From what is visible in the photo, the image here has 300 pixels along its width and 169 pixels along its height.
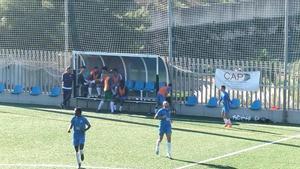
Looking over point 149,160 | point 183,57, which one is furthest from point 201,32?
point 149,160

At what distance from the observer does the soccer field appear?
18078 mm

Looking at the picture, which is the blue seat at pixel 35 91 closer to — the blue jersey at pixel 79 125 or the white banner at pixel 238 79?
the white banner at pixel 238 79

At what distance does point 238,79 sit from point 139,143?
842 centimetres

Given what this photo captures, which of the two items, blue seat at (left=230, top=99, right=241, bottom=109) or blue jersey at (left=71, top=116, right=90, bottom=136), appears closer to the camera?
blue jersey at (left=71, top=116, right=90, bottom=136)

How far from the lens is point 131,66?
102 feet

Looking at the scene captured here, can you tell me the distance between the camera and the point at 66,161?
714 inches

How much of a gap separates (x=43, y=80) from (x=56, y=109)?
286 centimetres

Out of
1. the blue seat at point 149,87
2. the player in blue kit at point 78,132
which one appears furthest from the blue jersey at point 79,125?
the blue seat at point 149,87

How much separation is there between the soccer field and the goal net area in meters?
2.28

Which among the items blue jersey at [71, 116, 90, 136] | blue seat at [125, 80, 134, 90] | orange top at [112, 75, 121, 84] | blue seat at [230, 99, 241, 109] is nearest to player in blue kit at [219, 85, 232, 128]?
blue seat at [230, 99, 241, 109]

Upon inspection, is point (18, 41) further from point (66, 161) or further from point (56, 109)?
point (66, 161)

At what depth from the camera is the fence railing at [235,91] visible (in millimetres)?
27203

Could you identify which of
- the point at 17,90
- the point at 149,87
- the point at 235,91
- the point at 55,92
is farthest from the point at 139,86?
the point at 17,90

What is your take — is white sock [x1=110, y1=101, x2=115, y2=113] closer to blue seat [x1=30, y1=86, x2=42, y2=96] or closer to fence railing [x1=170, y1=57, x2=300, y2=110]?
fence railing [x1=170, y1=57, x2=300, y2=110]
